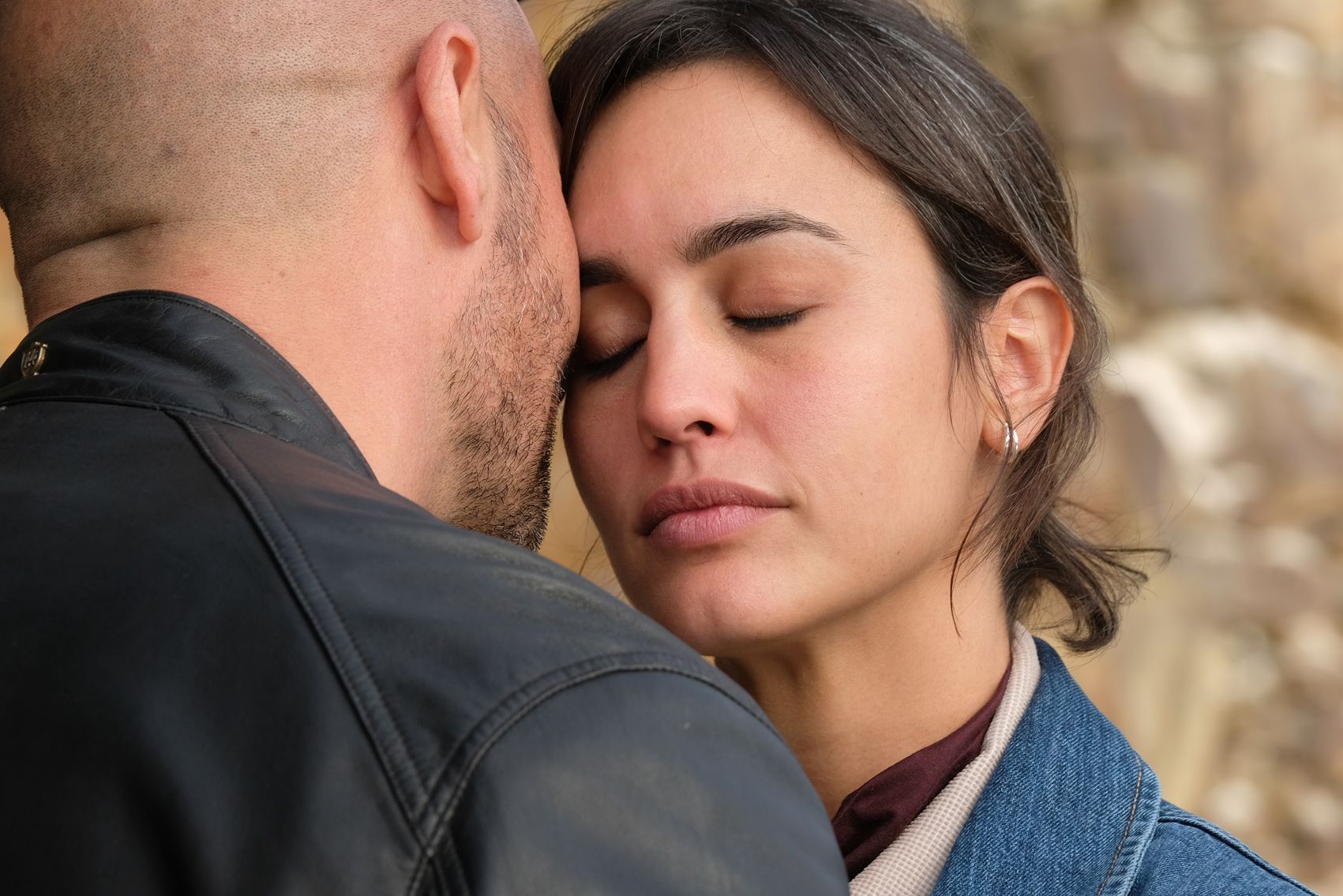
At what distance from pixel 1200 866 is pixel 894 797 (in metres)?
0.36

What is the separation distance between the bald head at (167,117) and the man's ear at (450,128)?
0.07 metres

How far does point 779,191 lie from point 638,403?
314 mm

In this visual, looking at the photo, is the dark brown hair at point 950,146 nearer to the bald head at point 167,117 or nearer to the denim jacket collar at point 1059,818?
the denim jacket collar at point 1059,818

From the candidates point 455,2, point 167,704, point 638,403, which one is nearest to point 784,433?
point 638,403

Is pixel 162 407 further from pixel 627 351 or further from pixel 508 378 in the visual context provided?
pixel 627 351

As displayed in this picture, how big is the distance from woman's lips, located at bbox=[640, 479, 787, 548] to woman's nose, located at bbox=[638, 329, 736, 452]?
62 mm

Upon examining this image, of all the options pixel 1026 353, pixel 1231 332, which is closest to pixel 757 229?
pixel 1026 353

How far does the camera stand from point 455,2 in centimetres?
159

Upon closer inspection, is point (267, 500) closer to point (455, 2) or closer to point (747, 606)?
point (747, 606)

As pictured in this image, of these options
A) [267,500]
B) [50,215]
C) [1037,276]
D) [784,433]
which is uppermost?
[1037,276]

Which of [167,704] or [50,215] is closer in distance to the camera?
[167,704]

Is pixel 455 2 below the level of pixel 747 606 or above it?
above

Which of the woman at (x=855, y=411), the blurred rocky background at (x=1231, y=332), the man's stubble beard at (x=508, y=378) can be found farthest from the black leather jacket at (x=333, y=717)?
the blurred rocky background at (x=1231, y=332)

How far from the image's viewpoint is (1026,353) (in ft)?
5.99
